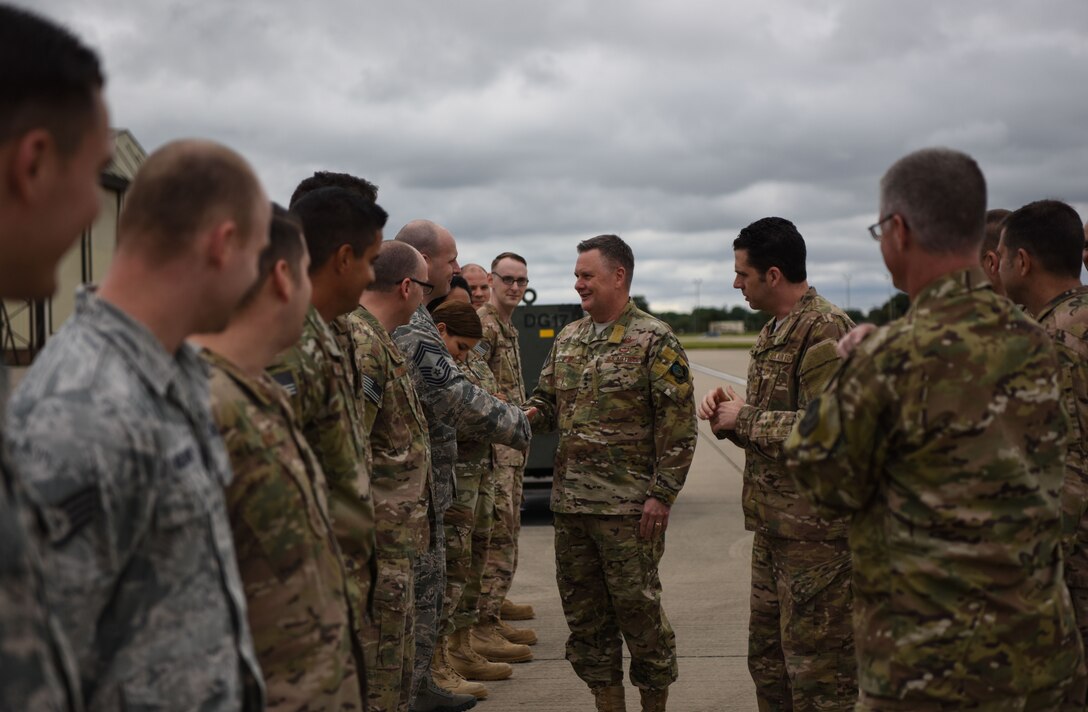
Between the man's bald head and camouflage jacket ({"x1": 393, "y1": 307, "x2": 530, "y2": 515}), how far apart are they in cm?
85

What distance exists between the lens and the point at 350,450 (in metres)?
3.10

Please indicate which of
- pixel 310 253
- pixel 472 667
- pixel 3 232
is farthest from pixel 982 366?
pixel 472 667

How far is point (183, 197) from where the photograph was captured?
1894mm

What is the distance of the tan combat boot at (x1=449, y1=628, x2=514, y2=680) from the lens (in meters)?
6.44

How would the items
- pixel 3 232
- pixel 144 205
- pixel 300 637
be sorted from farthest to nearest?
1. pixel 300 637
2. pixel 144 205
3. pixel 3 232

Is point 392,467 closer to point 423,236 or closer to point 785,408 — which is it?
point 785,408

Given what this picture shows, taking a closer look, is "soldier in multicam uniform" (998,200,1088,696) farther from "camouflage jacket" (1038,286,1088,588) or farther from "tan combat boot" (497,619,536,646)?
"tan combat boot" (497,619,536,646)

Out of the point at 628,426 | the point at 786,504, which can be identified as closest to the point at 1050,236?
the point at 786,504

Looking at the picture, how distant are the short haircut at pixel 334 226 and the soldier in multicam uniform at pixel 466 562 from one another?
2495 millimetres

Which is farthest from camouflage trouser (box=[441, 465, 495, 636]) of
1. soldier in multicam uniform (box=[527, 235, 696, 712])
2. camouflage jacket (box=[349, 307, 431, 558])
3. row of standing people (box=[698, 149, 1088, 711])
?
row of standing people (box=[698, 149, 1088, 711])

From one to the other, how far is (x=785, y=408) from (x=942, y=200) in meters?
2.14

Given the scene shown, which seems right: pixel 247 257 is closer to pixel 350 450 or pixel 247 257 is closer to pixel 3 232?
pixel 3 232

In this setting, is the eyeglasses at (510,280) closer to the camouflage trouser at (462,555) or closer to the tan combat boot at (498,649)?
the camouflage trouser at (462,555)

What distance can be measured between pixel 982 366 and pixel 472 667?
4.44m
